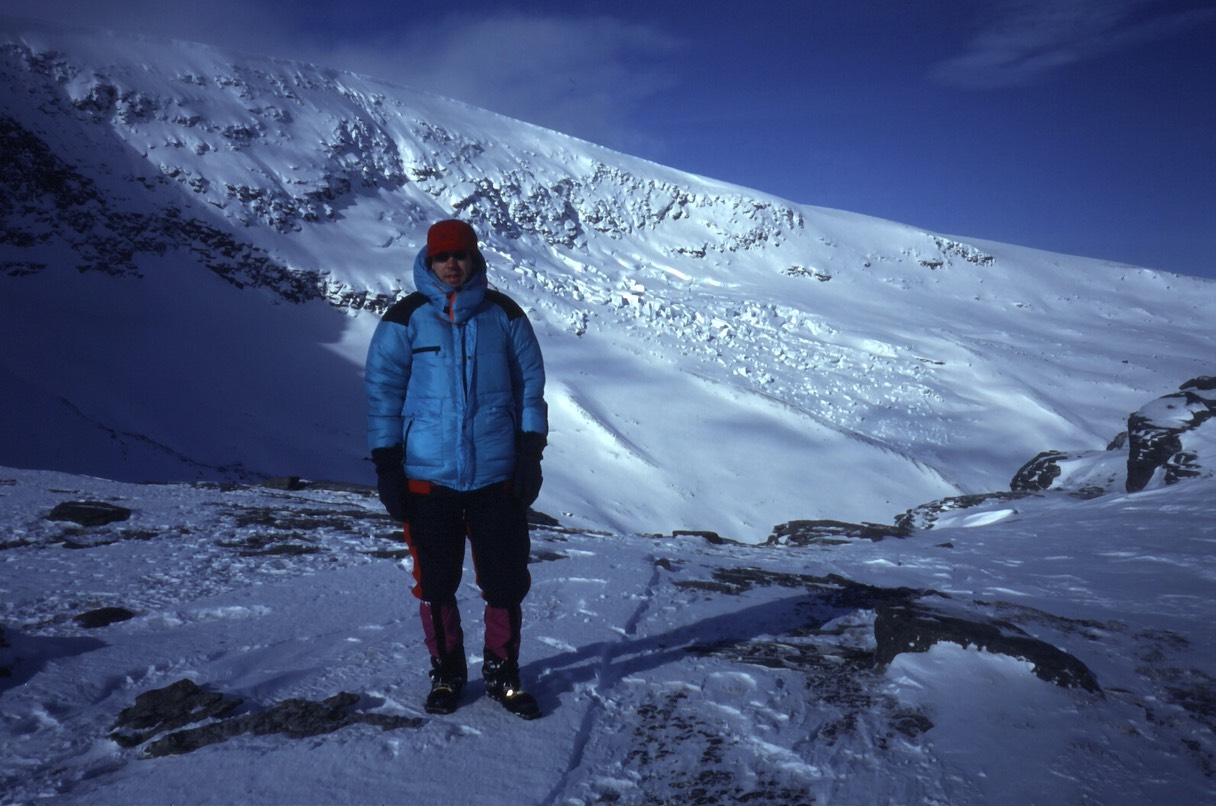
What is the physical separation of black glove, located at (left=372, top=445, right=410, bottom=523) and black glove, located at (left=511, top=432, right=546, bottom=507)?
1.53 feet

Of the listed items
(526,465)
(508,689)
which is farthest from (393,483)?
(508,689)

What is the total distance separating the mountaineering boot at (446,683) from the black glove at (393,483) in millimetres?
693

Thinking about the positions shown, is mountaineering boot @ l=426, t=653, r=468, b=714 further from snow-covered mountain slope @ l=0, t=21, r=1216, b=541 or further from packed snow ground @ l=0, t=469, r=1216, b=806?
snow-covered mountain slope @ l=0, t=21, r=1216, b=541

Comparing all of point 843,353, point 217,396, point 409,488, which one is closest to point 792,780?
point 409,488

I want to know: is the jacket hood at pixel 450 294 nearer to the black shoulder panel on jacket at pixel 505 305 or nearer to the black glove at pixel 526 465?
the black shoulder panel on jacket at pixel 505 305

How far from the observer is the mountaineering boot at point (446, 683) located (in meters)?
3.04

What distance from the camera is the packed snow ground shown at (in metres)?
2.56

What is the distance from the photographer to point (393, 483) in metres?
3.05

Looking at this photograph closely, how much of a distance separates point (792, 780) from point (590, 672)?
4.10 ft

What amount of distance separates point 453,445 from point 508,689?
3.60ft

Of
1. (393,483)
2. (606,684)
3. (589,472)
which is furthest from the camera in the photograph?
(589,472)

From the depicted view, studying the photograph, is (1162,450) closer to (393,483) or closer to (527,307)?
(393,483)

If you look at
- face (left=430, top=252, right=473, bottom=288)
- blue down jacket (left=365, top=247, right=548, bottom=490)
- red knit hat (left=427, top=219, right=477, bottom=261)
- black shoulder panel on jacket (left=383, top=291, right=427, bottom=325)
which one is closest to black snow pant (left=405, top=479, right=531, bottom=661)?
blue down jacket (left=365, top=247, right=548, bottom=490)

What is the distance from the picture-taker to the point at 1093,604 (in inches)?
223
